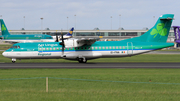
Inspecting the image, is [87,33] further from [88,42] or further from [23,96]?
[23,96]

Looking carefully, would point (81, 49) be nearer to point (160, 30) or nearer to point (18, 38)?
point (160, 30)

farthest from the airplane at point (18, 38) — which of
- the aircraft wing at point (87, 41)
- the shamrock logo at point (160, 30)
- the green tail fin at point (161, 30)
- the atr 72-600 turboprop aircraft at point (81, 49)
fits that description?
the shamrock logo at point (160, 30)

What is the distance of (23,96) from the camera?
12.7m

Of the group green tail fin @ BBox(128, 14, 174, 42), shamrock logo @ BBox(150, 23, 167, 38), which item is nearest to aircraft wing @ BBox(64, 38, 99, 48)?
green tail fin @ BBox(128, 14, 174, 42)

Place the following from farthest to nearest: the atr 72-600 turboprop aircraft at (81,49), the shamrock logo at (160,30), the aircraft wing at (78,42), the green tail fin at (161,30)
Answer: the shamrock logo at (160,30)
the green tail fin at (161,30)
the atr 72-600 turboprop aircraft at (81,49)
the aircraft wing at (78,42)

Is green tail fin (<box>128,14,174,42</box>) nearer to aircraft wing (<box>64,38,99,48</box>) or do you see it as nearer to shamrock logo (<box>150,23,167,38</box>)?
shamrock logo (<box>150,23,167,38</box>)

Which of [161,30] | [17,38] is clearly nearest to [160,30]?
[161,30]

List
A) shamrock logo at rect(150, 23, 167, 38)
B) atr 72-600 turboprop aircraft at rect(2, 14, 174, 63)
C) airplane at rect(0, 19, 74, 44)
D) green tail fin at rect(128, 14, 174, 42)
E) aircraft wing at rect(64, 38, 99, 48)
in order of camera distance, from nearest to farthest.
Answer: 1. aircraft wing at rect(64, 38, 99, 48)
2. atr 72-600 turboprop aircraft at rect(2, 14, 174, 63)
3. green tail fin at rect(128, 14, 174, 42)
4. shamrock logo at rect(150, 23, 167, 38)
5. airplane at rect(0, 19, 74, 44)

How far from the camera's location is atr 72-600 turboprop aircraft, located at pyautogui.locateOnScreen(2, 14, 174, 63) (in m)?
33.9

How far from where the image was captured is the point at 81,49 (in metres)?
34.9

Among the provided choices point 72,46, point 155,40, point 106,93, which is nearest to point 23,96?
point 106,93

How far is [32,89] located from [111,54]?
2151 cm

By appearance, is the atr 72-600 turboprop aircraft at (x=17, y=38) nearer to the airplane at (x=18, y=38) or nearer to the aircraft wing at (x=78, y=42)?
the airplane at (x=18, y=38)

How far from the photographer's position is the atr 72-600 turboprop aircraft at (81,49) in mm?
33906
